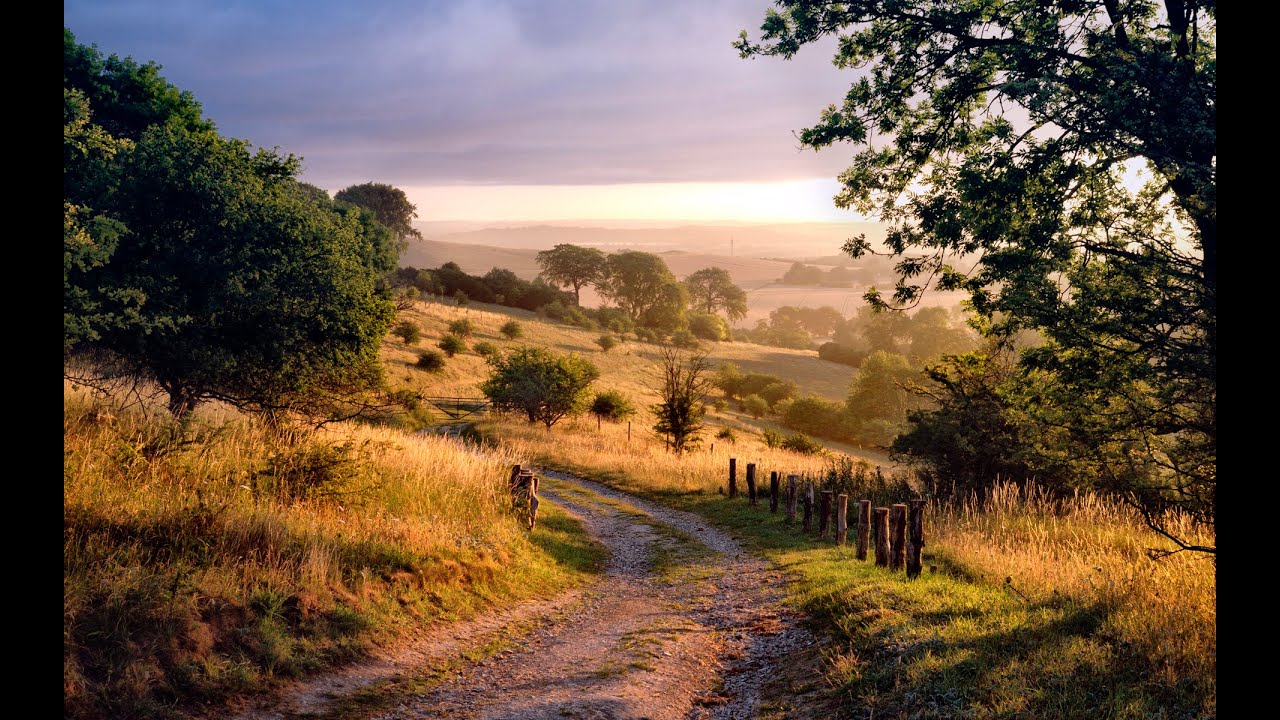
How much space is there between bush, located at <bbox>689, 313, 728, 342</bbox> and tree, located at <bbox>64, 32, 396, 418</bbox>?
87.5 m

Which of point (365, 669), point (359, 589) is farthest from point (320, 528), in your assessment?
point (365, 669)

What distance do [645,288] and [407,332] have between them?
5254cm

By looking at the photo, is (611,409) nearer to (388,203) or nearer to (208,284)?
(208,284)

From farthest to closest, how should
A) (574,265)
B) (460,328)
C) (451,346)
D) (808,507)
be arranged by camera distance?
(574,265)
(460,328)
(451,346)
(808,507)

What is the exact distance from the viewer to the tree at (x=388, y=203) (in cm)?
8512

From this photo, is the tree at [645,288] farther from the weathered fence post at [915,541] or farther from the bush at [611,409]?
the weathered fence post at [915,541]

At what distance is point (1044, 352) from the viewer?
11.1 metres

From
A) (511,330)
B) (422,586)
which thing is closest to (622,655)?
(422,586)

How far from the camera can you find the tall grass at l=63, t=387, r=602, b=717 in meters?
6.36

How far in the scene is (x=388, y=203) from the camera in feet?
282

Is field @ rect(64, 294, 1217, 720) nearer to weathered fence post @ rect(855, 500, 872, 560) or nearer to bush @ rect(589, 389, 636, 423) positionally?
weathered fence post @ rect(855, 500, 872, 560)

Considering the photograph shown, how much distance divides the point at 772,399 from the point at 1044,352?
62.3m
